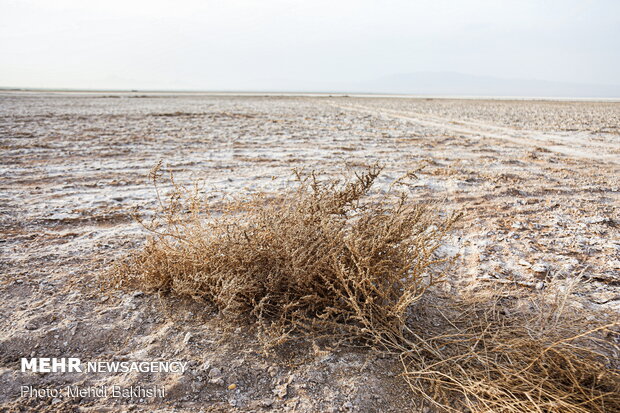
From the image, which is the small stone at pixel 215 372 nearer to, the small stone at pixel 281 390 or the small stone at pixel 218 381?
the small stone at pixel 218 381

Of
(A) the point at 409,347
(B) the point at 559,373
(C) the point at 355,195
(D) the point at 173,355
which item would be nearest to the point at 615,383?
(B) the point at 559,373

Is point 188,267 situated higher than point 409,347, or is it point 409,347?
point 188,267

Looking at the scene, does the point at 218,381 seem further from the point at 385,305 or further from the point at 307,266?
the point at 385,305

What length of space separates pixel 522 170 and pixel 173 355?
6.33 metres

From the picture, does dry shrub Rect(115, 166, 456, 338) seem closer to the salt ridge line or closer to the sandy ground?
the sandy ground

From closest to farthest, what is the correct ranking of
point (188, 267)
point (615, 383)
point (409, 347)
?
point (615, 383)
point (409, 347)
point (188, 267)

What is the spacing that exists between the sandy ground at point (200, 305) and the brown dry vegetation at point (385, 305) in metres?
0.16

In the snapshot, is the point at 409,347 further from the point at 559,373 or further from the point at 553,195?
the point at 553,195

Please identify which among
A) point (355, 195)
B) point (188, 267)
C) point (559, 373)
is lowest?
point (559, 373)

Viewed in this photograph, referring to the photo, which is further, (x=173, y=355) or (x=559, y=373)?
(x=173, y=355)

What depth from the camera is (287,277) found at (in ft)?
7.52

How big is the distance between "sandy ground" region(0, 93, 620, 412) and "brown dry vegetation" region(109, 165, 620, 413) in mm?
163

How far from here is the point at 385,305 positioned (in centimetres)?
213

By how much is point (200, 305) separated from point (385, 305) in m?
1.18
